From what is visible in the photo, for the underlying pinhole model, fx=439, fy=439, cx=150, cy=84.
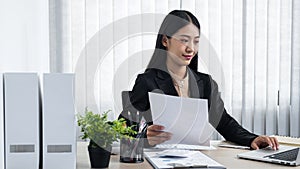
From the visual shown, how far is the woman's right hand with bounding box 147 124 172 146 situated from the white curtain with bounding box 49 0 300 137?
111cm

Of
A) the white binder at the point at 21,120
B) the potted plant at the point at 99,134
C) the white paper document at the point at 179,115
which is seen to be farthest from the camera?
the white paper document at the point at 179,115

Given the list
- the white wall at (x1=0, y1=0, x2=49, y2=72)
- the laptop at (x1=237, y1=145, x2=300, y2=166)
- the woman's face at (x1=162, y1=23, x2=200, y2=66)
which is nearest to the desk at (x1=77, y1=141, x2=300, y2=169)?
the laptop at (x1=237, y1=145, x2=300, y2=166)

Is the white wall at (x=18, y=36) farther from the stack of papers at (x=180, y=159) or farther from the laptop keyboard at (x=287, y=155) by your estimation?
the laptop keyboard at (x=287, y=155)

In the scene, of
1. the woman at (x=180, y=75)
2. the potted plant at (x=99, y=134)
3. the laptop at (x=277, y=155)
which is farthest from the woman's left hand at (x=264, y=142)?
the potted plant at (x=99, y=134)

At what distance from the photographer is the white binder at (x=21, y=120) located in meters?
1.11

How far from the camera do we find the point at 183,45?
199 centimetres

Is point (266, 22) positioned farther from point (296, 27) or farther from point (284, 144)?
point (284, 144)

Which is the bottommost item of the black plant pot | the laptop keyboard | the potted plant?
the laptop keyboard

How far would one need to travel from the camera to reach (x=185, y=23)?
6.79 ft

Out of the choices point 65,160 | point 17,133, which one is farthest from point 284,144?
point 17,133

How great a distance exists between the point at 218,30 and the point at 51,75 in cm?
214

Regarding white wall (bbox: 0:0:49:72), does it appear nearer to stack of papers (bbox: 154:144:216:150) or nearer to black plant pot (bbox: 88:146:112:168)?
black plant pot (bbox: 88:146:112:168)

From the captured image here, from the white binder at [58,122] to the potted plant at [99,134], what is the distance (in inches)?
5.7

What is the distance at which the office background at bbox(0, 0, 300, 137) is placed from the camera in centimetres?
284
